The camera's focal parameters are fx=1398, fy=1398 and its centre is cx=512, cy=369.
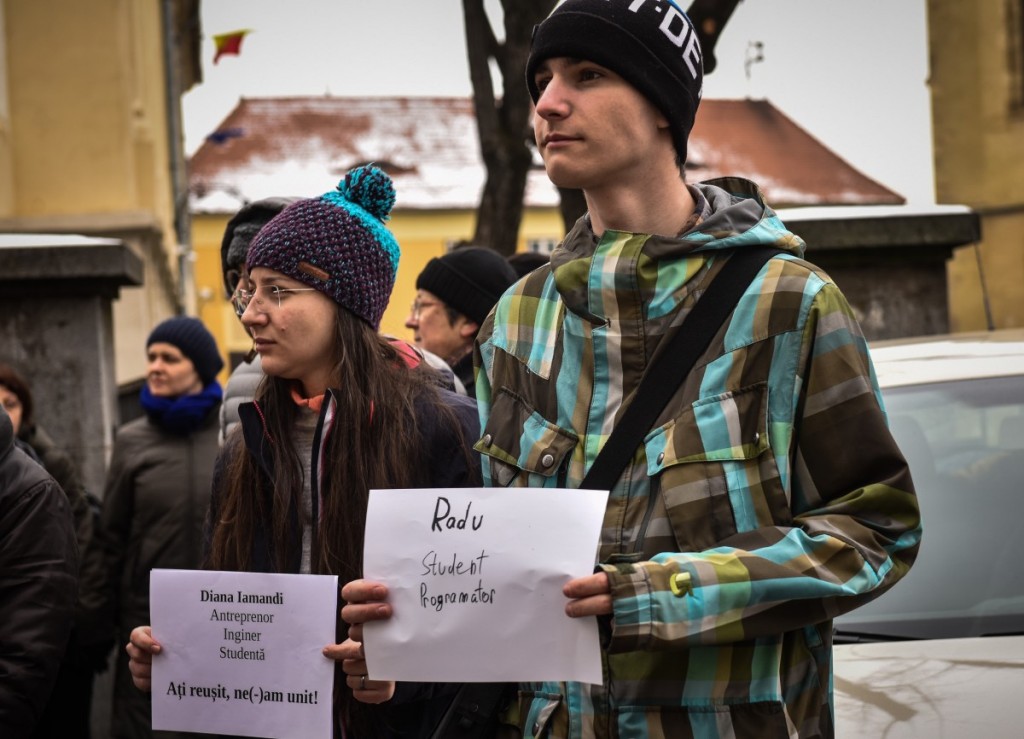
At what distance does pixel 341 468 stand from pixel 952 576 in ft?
5.25

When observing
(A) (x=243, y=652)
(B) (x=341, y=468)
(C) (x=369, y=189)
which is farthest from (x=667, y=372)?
(C) (x=369, y=189)

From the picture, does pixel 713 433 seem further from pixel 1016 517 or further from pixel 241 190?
pixel 241 190

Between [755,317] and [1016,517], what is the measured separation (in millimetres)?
1683

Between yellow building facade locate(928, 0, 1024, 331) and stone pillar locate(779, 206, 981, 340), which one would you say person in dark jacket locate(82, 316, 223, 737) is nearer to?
stone pillar locate(779, 206, 981, 340)

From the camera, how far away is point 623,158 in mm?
2350

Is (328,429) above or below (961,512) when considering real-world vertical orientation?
above

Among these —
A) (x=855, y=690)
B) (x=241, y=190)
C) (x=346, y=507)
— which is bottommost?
(x=241, y=190)

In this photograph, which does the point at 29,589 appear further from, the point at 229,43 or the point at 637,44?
the point at 229,43

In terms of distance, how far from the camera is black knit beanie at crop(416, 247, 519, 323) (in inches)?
A: 209

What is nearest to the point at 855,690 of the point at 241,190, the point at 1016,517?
the point at 1016,517

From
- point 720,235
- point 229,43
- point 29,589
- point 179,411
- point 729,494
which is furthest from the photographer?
point 229,43

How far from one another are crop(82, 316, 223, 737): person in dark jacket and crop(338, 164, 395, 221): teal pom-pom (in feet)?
9.02

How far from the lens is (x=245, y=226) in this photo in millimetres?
4270

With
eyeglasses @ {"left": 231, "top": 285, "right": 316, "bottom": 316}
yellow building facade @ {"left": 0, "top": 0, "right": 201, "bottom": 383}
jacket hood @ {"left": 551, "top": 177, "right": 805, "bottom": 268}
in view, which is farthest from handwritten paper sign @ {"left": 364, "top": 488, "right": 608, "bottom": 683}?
yellow building facade @ {"left": 0, "top": 0, "right": 201, "bottom": 383}
